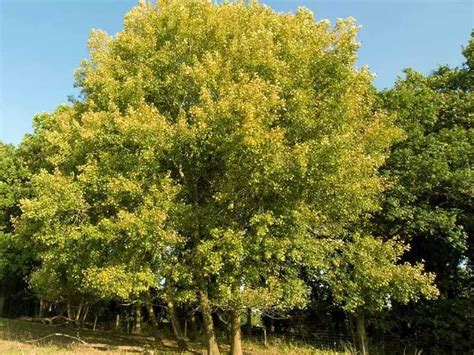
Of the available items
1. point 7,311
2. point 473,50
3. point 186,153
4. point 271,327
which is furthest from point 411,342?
point 7,311

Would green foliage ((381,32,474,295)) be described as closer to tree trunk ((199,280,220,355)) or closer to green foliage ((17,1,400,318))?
green foliage ((17,1,400,318))

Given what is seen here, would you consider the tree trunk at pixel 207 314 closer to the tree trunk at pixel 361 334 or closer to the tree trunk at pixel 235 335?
the tree trunk at pixel 235 335

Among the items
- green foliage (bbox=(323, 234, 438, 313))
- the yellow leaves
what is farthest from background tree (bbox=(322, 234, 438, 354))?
the yellow leaves

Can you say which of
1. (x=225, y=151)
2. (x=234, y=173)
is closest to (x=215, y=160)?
(x=225, y=151)

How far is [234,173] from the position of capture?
51.9 feet

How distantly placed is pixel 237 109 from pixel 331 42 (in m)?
6.43

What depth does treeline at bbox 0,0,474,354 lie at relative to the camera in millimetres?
15336

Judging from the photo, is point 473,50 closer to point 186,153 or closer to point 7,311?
point 186,153

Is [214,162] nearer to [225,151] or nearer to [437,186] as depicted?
[225,151]

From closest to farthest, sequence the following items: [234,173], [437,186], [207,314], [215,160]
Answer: [234,173], [215,160], [207,314], [437,186]

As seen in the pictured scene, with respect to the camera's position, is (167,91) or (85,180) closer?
(85,180)

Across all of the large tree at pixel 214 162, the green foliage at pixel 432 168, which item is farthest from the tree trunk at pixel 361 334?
the large tree at pixel 214 162

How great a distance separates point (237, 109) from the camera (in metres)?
14.7

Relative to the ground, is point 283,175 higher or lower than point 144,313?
higher
